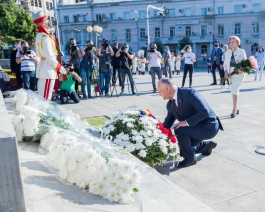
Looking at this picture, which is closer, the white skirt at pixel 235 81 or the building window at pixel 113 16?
the white skirt at pixel 235 81

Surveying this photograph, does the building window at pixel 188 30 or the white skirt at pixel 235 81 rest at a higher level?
the building window at pixel 188 30

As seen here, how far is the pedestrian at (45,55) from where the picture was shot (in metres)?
5.93

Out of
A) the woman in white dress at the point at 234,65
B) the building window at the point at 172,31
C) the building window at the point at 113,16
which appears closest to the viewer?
the woman in white dress at the point at 234,65

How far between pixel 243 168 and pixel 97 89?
740 cm

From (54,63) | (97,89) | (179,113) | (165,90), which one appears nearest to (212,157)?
(179,113)

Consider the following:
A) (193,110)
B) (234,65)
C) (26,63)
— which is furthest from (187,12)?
(193,110)

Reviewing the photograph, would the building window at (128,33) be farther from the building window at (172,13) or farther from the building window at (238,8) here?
the building window at (238,8)

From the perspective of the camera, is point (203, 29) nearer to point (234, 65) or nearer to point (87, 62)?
point (87, 62)

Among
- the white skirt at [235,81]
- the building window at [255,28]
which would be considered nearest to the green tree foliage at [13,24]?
the white skirt at [235,81]

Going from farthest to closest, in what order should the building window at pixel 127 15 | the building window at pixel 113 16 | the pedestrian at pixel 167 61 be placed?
the building window at pixel 113 16, the building window at pixel 127 15, the pedestrian at pixel 167 61

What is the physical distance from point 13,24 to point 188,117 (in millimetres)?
38037

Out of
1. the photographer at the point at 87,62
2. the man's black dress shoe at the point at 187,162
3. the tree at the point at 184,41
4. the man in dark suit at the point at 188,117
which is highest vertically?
the tree at the point at 184,41

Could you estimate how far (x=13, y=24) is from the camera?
125 feet

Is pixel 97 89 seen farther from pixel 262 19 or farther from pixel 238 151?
pixel 262 19
